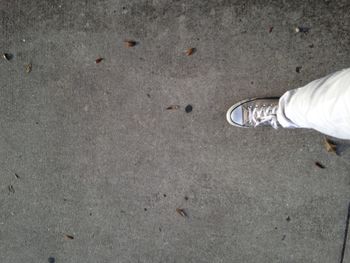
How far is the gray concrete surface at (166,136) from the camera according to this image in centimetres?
229

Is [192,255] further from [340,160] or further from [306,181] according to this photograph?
[340,160]

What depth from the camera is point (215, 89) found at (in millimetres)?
2361

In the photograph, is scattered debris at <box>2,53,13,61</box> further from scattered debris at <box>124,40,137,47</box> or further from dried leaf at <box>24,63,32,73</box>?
scattered debris at <box>124,40,137,47</box>

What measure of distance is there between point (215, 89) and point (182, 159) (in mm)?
616

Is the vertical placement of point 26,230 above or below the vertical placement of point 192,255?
below

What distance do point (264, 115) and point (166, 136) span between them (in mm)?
778

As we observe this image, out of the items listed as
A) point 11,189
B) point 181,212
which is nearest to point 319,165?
point 181,212

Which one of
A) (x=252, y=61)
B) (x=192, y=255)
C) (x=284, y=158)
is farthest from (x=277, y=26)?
(x=192, y=255)

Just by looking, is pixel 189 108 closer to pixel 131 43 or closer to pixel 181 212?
pixel 131 43

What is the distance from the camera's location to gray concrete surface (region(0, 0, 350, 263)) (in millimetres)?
2295

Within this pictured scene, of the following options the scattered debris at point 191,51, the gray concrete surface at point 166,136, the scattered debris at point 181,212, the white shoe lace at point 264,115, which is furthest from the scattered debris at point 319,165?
the scattered debris at point 191,51

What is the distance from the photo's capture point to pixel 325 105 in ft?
4.79

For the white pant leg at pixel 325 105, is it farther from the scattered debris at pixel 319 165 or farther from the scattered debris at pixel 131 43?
the scattered debris at pixel 131 43

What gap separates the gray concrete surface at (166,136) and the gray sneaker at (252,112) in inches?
3.5
